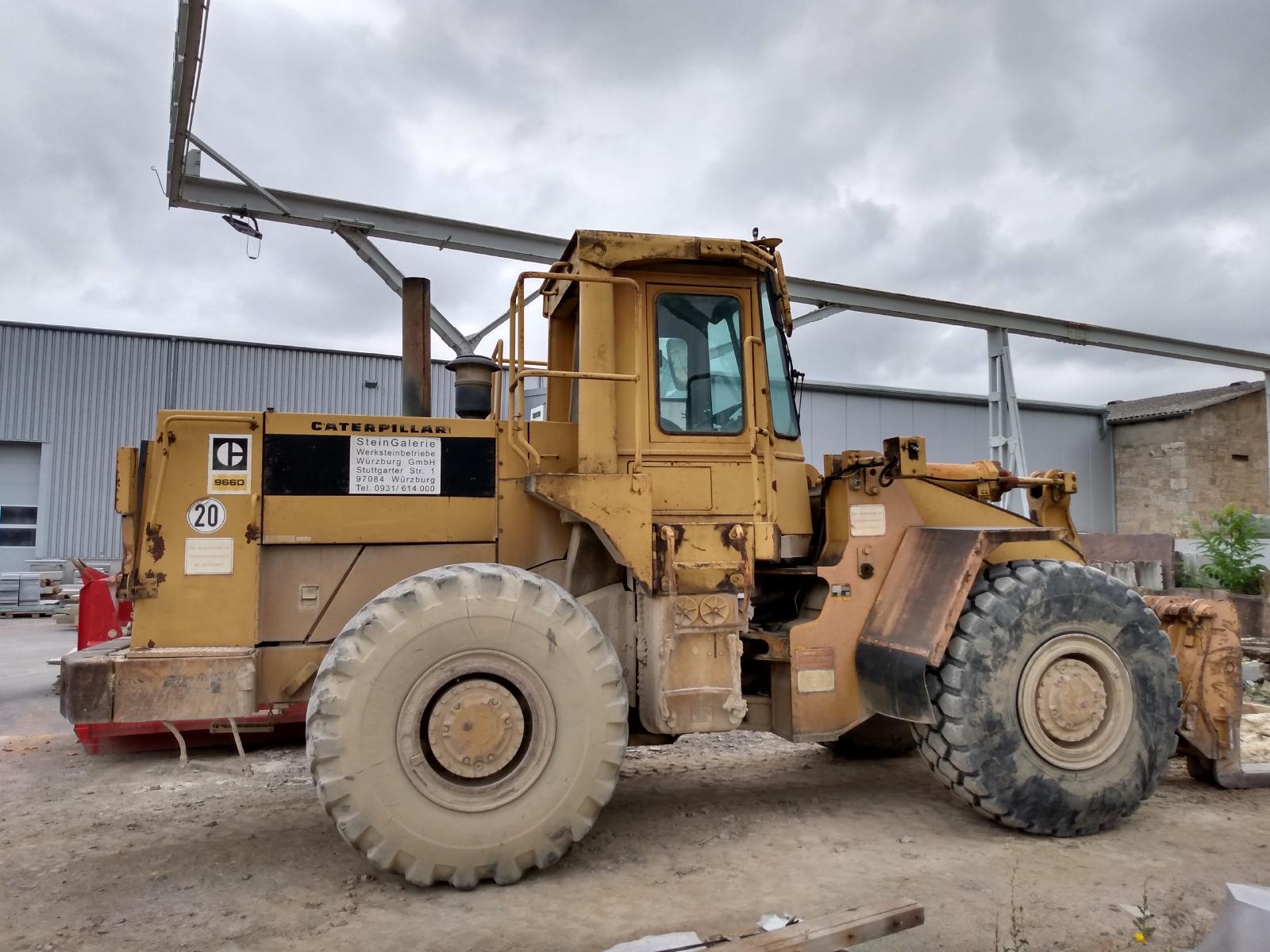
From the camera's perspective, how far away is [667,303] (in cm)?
466

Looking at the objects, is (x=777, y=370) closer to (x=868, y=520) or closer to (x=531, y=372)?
(x=868, y=520)

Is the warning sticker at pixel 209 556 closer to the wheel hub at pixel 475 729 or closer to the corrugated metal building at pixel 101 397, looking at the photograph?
the wheel hub at pixel 475 729

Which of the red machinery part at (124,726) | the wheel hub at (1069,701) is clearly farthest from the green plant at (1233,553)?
the red machinery part at (124,726)

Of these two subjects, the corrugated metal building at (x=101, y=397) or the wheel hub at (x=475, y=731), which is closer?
the wheel hub at (x=475, y=731)

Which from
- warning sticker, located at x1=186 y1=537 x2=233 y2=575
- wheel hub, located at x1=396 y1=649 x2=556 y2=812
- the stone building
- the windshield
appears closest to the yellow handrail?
the windshield

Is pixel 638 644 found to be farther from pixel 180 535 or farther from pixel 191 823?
pixel 191 823

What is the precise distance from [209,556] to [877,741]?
4.54 meters

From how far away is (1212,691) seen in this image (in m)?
5.09

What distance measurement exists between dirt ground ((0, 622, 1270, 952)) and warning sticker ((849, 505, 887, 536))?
1626 mm

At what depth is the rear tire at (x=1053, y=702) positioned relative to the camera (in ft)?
14.0

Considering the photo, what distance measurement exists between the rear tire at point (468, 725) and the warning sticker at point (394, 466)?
0.75 metres

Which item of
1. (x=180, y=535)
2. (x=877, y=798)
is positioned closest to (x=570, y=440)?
(x=180, y=535)

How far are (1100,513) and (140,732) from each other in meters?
25.9

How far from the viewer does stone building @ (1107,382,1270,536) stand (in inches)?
928
